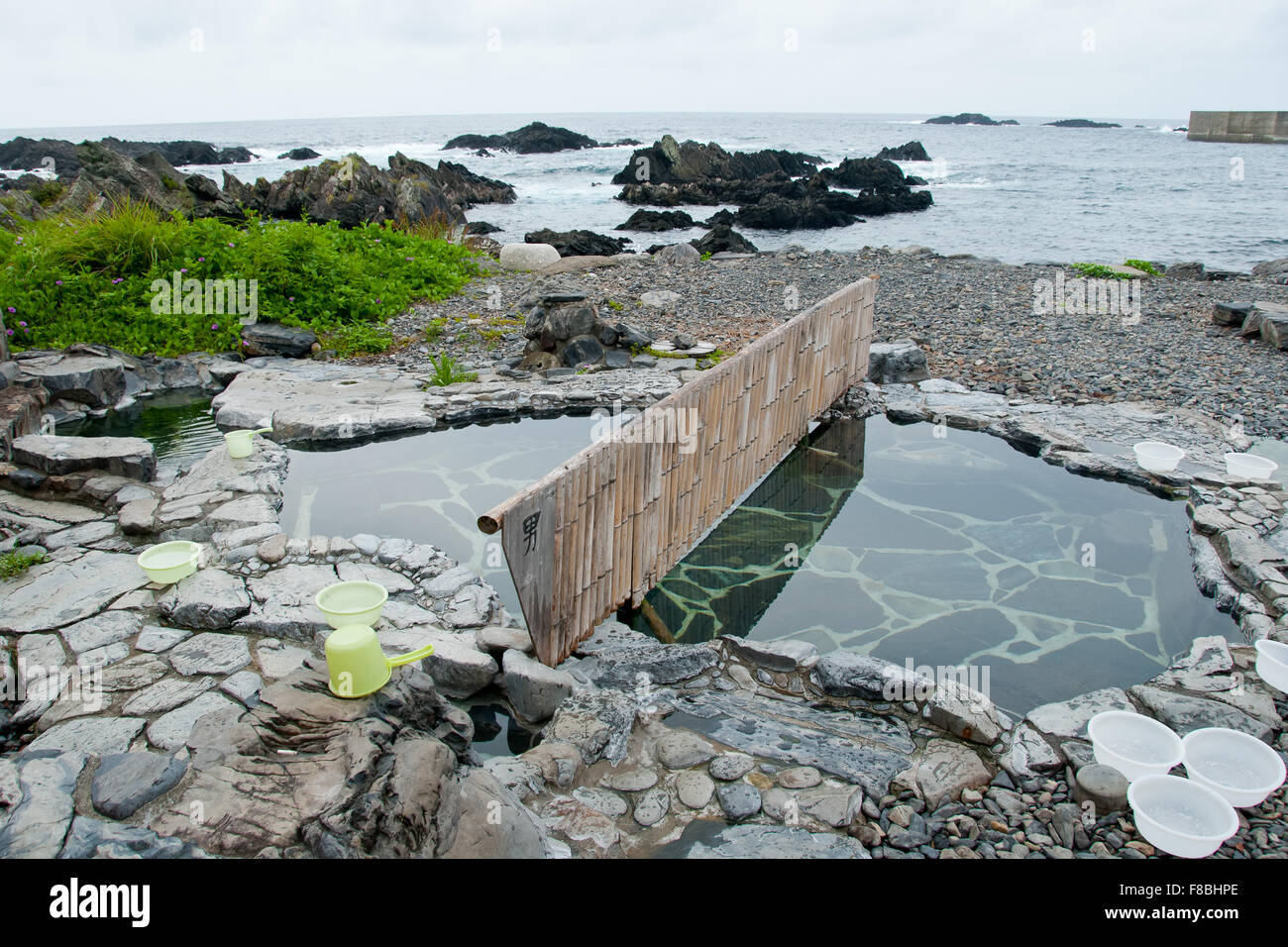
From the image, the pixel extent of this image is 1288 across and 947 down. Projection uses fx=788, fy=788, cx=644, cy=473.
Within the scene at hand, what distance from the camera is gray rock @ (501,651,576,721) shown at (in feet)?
14.6

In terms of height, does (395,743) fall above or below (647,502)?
below

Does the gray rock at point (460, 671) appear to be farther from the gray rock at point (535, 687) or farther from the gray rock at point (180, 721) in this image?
the gray rock at point (180, 721)

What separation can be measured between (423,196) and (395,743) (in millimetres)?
26318

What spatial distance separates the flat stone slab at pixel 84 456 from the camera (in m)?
6.70

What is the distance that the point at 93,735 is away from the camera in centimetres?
392

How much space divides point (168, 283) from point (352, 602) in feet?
29.8

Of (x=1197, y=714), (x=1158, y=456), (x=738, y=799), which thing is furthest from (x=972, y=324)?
(x=738, y=799)

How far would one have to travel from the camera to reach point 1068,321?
41.4ft

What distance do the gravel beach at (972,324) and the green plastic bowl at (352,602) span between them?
6.16 metres

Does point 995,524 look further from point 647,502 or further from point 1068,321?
point 1068,321

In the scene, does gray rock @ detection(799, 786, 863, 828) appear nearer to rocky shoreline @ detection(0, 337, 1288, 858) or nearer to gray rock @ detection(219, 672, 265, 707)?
rocky shoreline @ detection(0, 337, 1288, 858)

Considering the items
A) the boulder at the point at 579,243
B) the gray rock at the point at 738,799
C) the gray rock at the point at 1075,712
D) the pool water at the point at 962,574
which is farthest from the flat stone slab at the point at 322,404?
the boulder at the point at 579,243

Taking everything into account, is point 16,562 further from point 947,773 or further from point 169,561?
point 947,773

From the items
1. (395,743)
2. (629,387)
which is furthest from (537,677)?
(629,387)
